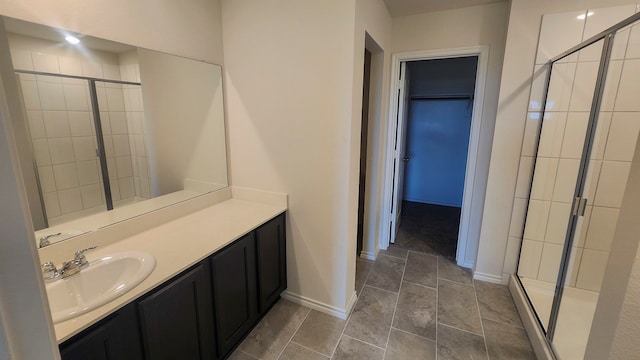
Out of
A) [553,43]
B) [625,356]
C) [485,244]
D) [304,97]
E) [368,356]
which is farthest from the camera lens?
[485,244]

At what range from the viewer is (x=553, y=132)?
7.44 ft

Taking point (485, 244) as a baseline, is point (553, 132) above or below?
above

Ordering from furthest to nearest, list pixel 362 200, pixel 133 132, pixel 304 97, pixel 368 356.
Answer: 1. pixel 362 200
2. pixel 304 97
3. pixel 368 356
4. pixel 133 132

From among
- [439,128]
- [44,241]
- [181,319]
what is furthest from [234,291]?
[439,128]

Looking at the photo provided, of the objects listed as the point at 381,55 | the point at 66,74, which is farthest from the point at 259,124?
the point at 381,55

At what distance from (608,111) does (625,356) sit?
1.80 meters

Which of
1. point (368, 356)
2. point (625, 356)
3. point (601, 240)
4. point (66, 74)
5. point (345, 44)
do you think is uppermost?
point (345, 44)

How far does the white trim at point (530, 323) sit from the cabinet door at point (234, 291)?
6.37 feet

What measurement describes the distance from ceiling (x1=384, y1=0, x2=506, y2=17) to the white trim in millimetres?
2526

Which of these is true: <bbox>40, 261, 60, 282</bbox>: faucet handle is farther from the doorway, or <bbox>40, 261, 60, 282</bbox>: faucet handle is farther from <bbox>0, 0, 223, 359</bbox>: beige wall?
the doorway

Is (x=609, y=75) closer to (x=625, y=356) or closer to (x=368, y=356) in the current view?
(x=625, y=356)

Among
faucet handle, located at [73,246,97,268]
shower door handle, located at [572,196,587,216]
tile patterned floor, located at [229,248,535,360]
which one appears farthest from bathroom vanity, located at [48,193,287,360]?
shower door handle, located at [572,196,587,216]

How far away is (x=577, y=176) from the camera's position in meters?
2.02

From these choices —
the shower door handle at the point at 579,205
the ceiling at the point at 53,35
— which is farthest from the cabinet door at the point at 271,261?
the shower door handle at the point at 579,205
